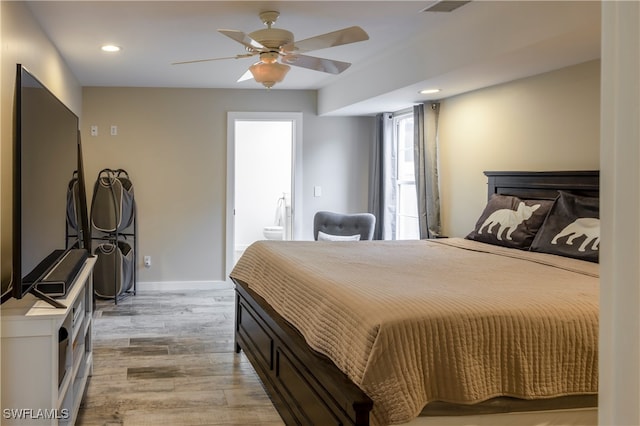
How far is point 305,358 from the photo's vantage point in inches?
94.7

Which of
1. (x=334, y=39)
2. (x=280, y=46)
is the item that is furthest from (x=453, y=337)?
(x=280, y=46)

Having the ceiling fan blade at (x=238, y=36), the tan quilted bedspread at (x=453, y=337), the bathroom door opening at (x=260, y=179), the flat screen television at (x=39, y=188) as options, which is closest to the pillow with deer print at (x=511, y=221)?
the tan quilted bedspread at (x=453, y=337)

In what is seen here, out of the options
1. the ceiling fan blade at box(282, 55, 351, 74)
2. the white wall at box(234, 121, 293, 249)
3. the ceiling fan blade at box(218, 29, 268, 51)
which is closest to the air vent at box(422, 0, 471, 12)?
the ceiling fan blade at box(282, 55, 351, 74)

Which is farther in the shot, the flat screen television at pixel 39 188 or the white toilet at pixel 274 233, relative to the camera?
the white toilet at pixel 274 233

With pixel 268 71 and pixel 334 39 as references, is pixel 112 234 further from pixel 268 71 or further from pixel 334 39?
pixel 334 39

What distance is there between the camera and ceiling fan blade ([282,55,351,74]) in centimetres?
353

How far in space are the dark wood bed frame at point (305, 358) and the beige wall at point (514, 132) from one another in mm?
128

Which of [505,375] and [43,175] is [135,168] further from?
[505,375]

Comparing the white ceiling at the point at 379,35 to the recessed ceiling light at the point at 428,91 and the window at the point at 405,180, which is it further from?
the window at the point at 405,180

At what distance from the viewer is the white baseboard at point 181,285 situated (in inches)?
247

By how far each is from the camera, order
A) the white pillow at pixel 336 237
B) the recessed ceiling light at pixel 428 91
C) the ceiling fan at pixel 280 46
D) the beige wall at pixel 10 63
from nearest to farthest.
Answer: the beige wall at pixel 10 63, the ceiling fan at pixel 280 46, the recessed ceiling light at pixel 428 91, the white pillow at pixel 336 237

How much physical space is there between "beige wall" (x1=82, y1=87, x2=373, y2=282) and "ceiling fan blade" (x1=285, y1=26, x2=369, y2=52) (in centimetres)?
323

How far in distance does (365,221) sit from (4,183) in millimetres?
3757

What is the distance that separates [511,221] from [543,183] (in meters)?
0.36
